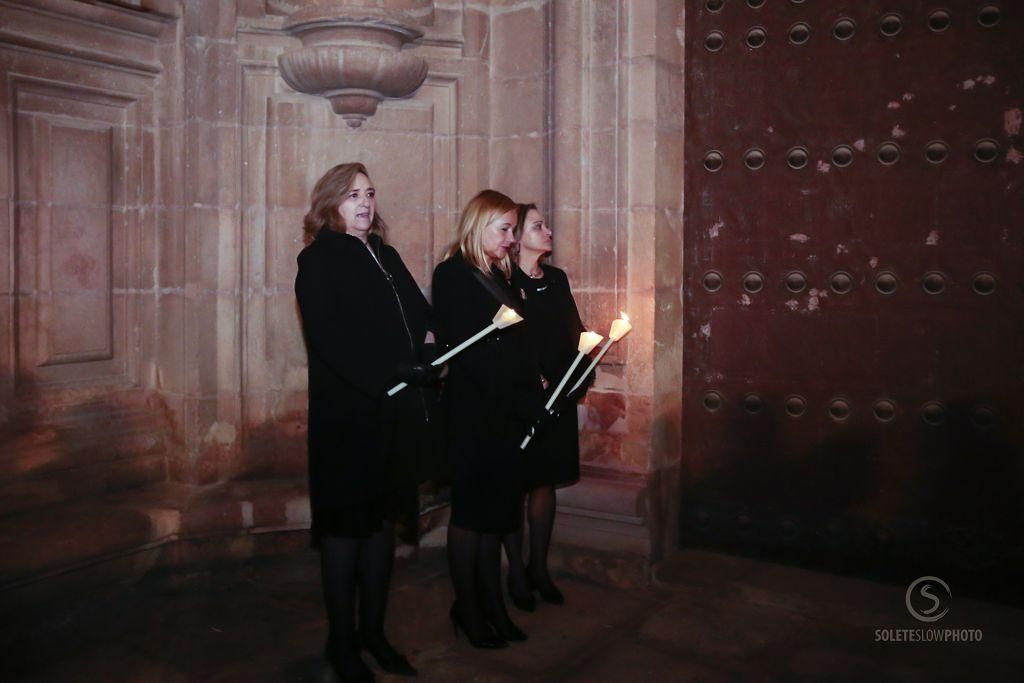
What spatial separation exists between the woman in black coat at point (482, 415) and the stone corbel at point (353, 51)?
108 cm

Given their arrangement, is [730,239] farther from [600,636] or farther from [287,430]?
[287,430]

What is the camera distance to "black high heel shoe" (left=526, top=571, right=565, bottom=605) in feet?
13.0

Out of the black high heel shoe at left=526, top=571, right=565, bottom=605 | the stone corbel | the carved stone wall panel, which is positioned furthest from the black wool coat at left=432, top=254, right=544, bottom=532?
the carved stone wall panel

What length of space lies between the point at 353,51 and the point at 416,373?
1.79 meters

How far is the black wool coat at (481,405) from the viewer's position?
3463 millimetres

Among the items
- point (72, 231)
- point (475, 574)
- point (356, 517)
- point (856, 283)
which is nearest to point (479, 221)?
point (356, 517)

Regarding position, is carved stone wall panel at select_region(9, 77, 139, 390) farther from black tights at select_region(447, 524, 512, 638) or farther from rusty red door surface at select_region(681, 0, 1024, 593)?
rusty red door surface at select_region(681, 0, 1024, 593)

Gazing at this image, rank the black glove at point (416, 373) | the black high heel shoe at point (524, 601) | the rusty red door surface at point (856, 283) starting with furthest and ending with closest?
the black high heel shoe at point (524, 601), the rusty red door surface at point (856, 283), the black glove at point (416, 373)

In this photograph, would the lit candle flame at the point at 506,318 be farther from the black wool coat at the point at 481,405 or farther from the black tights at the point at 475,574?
the black tights at the point at 475,574

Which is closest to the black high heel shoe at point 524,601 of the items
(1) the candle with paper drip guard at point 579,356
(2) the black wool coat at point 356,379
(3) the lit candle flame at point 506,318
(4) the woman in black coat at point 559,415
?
(4) the woman in black coat at point 559,415

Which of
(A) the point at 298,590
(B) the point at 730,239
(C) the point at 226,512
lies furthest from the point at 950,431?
(C) the point at 226,512

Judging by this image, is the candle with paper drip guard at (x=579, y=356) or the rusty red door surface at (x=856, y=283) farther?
the rusty red door surface at (x=856, y=283)

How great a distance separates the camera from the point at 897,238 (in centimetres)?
393

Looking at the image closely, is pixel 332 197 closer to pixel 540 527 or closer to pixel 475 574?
pixel 475 574
